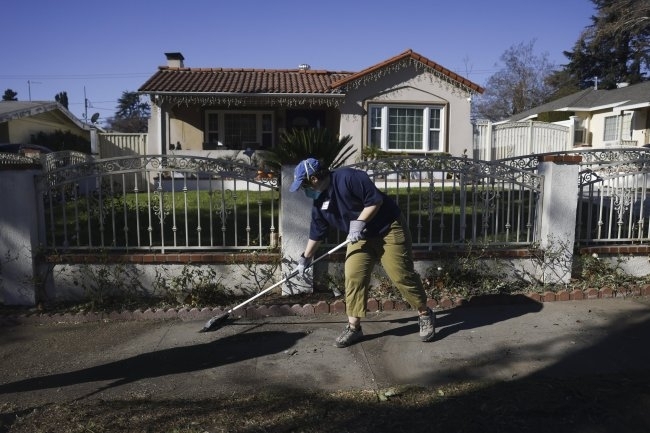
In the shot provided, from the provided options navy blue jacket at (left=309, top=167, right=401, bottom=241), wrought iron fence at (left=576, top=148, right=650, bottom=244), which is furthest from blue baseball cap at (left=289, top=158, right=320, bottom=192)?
wrought iron fence at (left=576, top=148, right=650, bottom=244)

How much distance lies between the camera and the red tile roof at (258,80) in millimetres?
14969

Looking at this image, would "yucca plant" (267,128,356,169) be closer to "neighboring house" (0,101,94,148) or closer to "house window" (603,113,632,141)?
"neighboring house" (0,101,94,148)

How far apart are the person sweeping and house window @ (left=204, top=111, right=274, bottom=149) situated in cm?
1228

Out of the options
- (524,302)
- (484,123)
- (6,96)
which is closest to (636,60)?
(484,123)

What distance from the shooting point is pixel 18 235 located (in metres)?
5.54

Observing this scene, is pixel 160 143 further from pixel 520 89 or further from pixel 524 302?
pixel 520 89

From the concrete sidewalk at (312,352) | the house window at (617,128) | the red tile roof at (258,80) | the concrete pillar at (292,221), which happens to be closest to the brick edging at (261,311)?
the concrete sidewalk at (312,352)

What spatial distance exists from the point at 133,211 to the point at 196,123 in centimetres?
963

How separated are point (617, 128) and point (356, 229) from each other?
2303 cm

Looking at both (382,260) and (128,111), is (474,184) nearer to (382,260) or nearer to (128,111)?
(382,260)

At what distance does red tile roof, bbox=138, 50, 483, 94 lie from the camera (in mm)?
14969

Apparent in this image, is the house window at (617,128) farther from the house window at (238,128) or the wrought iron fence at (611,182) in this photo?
the wrought iron fence at (611,182)

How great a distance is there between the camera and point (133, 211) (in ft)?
24.1

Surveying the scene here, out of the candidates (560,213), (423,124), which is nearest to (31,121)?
(423,124)
